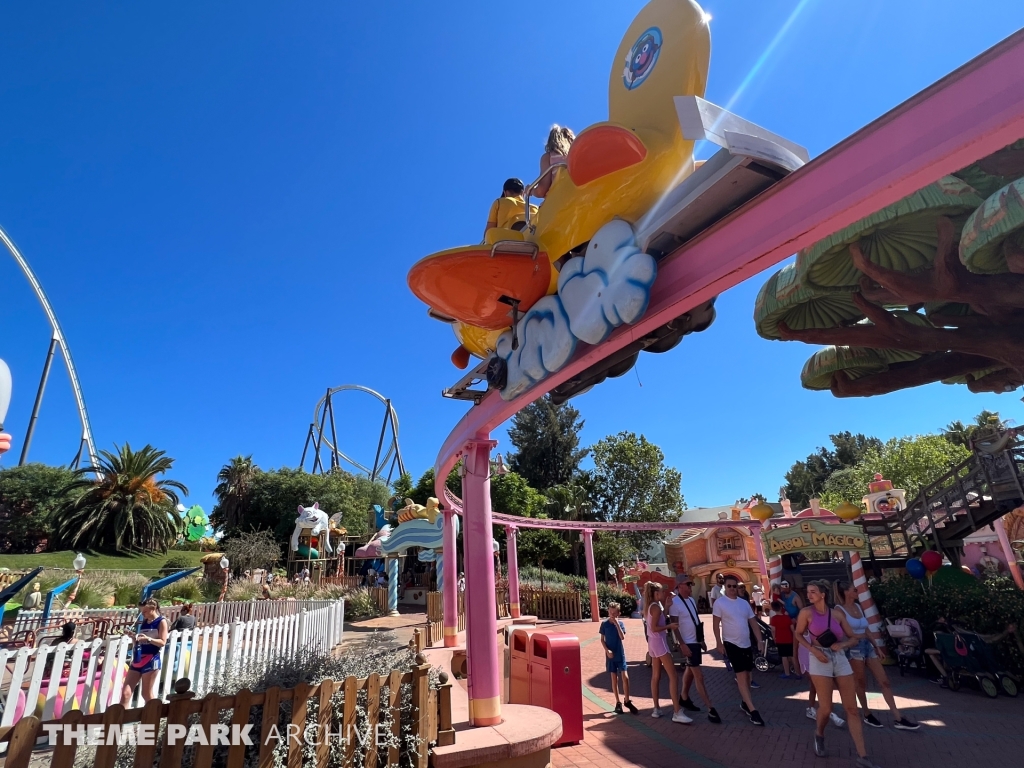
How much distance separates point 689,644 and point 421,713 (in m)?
3.25

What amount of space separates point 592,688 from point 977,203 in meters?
7.24

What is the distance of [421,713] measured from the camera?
11.8 ft

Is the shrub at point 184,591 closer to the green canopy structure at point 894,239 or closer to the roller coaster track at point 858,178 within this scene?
the roller coaster track at point 858,178

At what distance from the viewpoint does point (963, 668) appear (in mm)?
6680

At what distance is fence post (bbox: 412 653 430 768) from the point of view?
3.54 metres

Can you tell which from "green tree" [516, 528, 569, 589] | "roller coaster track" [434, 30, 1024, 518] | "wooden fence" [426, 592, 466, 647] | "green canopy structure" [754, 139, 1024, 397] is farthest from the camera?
"green tree" [516, 528, 569, 589]

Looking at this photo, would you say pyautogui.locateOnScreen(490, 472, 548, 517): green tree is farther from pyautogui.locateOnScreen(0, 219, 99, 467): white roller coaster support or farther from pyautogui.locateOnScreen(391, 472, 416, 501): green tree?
pyautogui.locateOnScreen(0, 219, 99, 467): white roller coaster support

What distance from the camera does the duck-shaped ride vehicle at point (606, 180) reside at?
3551mm

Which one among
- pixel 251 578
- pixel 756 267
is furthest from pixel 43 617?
pixel 756 267

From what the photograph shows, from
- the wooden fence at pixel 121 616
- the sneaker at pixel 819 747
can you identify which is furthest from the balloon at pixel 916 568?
the wooden fence at pixel 121 616

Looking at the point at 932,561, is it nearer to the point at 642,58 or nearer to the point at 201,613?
the point at 642,58

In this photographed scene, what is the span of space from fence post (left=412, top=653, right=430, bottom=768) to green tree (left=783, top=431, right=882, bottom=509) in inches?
2165

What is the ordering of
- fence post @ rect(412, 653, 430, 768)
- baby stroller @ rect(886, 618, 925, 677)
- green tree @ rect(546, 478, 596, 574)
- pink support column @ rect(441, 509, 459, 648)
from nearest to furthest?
fence post @ rect(412, 653, 430, 768) → baby stroller @ rect(886, 618, 925, 677) → pink support column @ rect(441, 509, 459, 648) → green tree @ rect(546, 478, 596, 574)

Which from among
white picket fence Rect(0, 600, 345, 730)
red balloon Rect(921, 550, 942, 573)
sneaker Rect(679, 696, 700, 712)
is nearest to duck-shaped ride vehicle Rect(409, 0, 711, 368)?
white picket fence Rect(0, 600, 345, 730)
